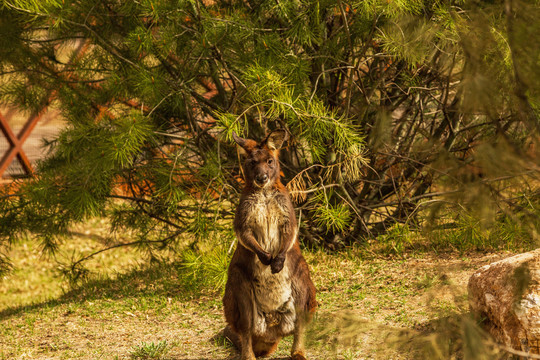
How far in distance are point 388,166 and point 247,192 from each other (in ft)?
8.84

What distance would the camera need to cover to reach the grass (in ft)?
12.5

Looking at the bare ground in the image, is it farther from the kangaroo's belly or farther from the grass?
the kangaroo's belly

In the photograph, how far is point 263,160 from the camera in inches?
126

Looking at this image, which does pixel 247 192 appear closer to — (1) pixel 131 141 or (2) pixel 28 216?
(1) pixel 131 141

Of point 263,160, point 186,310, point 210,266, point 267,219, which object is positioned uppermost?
point 263,160

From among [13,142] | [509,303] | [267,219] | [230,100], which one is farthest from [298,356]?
[13,142]

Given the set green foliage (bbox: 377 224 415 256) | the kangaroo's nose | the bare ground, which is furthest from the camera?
green foliage (bbox: 377 224 415 256)

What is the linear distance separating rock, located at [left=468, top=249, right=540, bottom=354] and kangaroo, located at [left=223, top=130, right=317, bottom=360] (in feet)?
3.16

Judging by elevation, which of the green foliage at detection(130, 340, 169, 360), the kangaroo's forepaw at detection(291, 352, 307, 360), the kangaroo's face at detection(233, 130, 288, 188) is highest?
the kangaroo's face at detection(233, 130, 288, 188)

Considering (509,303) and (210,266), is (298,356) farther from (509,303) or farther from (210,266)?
(210,266)

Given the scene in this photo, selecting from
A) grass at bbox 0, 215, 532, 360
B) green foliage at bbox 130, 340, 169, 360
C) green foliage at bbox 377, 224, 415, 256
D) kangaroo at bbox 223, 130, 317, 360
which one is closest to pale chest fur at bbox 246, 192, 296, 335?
kangaroo at bbox 223, 130, 317, 360

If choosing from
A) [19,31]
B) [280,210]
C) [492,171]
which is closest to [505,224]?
[280,210]

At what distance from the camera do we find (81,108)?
20.0ft

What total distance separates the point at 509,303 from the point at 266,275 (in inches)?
51.6
